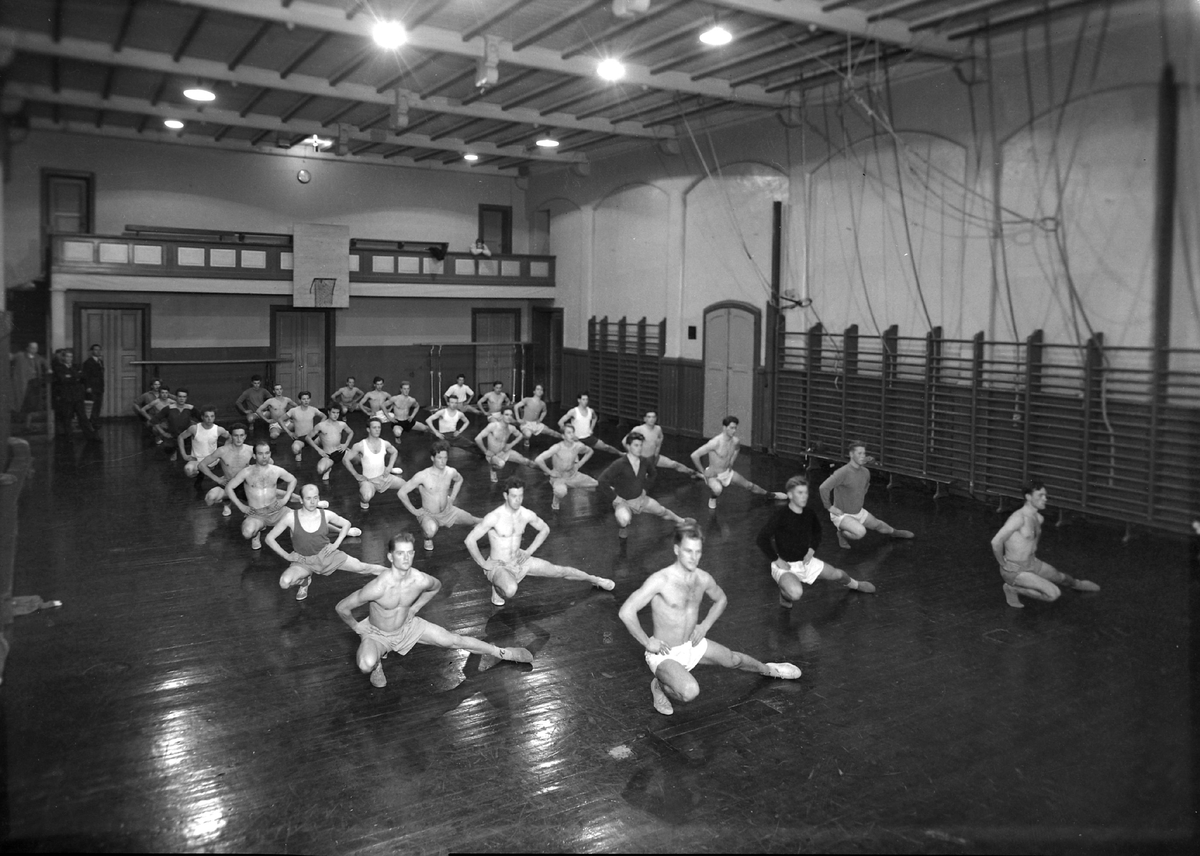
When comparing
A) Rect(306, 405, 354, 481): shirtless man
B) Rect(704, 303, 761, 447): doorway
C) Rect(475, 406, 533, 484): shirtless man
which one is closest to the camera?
Rect(475, 406, 533, 484): shirtless man

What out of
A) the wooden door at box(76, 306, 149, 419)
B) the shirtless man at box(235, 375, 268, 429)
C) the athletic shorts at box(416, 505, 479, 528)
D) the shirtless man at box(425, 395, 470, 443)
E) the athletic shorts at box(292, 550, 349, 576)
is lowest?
the athletic shorts at box(292, 550, 349, 576)

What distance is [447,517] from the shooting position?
10344 mm

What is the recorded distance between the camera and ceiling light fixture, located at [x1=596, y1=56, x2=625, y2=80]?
1370 centimetres

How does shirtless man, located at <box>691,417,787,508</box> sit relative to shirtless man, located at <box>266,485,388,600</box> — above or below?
above

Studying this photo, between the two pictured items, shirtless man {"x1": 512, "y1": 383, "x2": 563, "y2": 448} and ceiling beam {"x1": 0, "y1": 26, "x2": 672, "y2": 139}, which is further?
shirtless man {"x1": 512, "y1": 383, "x2": 563, "y2": 448}

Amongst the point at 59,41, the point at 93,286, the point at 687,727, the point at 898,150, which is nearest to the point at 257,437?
the point at 93,286

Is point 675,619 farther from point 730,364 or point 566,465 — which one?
point 730,364

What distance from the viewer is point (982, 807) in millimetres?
4797

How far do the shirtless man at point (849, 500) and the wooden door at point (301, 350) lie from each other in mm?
15552

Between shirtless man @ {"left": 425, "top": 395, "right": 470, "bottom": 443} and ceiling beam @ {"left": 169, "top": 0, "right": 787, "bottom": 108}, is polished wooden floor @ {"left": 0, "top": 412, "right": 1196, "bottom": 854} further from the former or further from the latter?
shirtless man @ {"left": 425, "top": 395, "right": 470, "bottom": 443}

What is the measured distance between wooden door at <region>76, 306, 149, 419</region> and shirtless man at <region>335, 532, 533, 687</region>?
52.8ft

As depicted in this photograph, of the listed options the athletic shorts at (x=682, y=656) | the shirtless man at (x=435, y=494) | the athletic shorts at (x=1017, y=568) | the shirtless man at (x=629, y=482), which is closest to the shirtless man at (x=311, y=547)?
the shirtless man at (x=435, y=494)

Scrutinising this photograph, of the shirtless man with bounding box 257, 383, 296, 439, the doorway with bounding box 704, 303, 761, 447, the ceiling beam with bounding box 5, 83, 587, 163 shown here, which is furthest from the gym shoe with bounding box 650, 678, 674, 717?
the shirtless man with bounding box 257, 383, 296, 439

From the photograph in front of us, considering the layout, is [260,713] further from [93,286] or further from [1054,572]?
[93,286]
